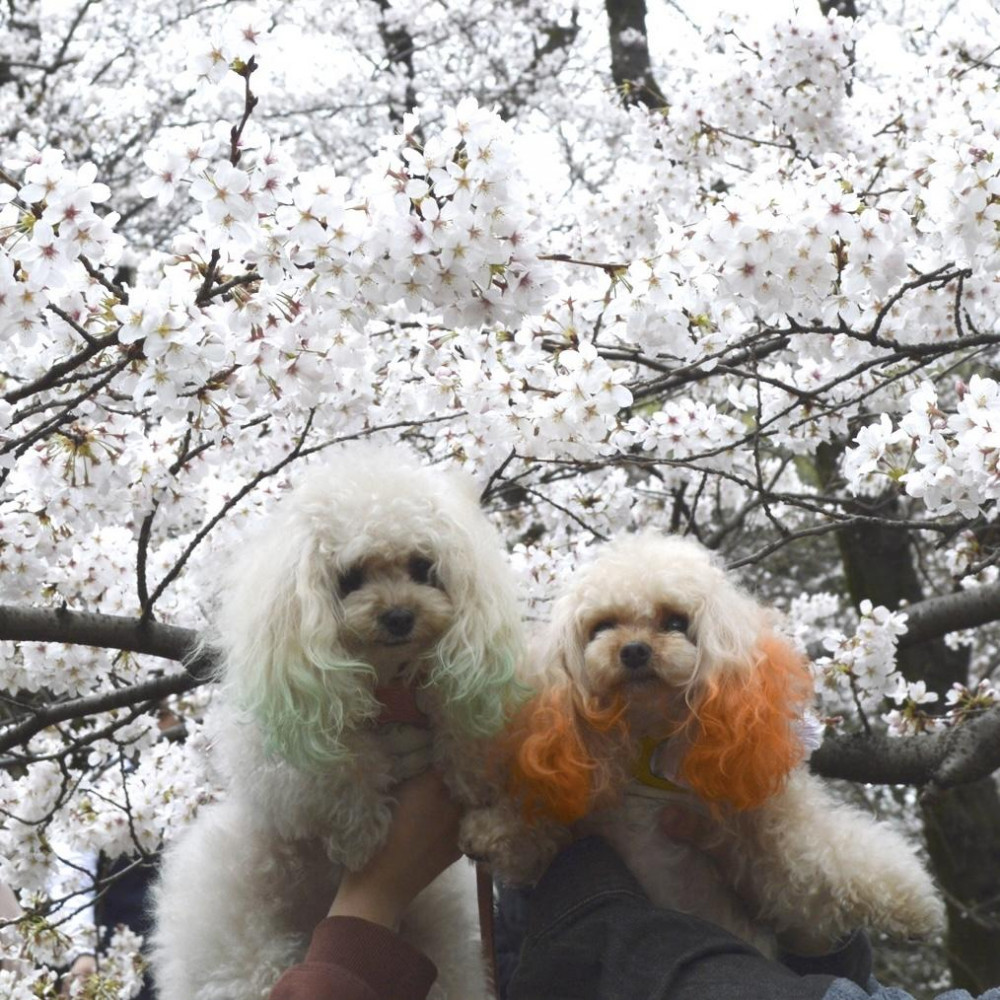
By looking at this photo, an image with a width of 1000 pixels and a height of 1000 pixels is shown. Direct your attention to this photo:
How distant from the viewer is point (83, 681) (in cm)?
358

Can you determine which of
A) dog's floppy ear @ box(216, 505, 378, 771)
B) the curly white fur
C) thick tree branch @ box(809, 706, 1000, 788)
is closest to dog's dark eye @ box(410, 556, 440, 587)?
the curly white fur

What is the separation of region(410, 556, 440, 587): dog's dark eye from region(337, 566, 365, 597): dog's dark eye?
9cm

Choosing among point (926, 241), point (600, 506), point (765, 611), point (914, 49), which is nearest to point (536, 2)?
point (914, 49)

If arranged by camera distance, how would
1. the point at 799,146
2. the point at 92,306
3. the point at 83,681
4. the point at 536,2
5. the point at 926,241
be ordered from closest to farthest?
1. the point at 92,306
2. the point at 926,241
3. the point at 83,681
4. the point at 799,146
5. the point at 536,2

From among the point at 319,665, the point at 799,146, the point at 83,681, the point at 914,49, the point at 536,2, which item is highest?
the point at 536,2

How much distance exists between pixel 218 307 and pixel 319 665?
0.99 meters

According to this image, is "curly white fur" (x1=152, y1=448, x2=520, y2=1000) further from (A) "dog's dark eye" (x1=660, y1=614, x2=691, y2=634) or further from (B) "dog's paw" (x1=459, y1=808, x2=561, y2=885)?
(A) "dog's dark eye" (x1=660, y1=614, x2=691, y2=634)

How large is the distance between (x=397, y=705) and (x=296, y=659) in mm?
229

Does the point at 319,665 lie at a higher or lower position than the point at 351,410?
lower

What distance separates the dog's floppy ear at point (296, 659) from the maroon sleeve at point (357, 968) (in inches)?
10.0

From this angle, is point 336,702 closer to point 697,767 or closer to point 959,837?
point 697,767

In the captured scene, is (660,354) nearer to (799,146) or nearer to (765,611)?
(765,611)

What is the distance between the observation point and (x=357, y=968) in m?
1.76

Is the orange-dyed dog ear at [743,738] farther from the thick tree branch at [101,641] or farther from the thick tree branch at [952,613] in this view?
the thick tree branch at [952,613]
